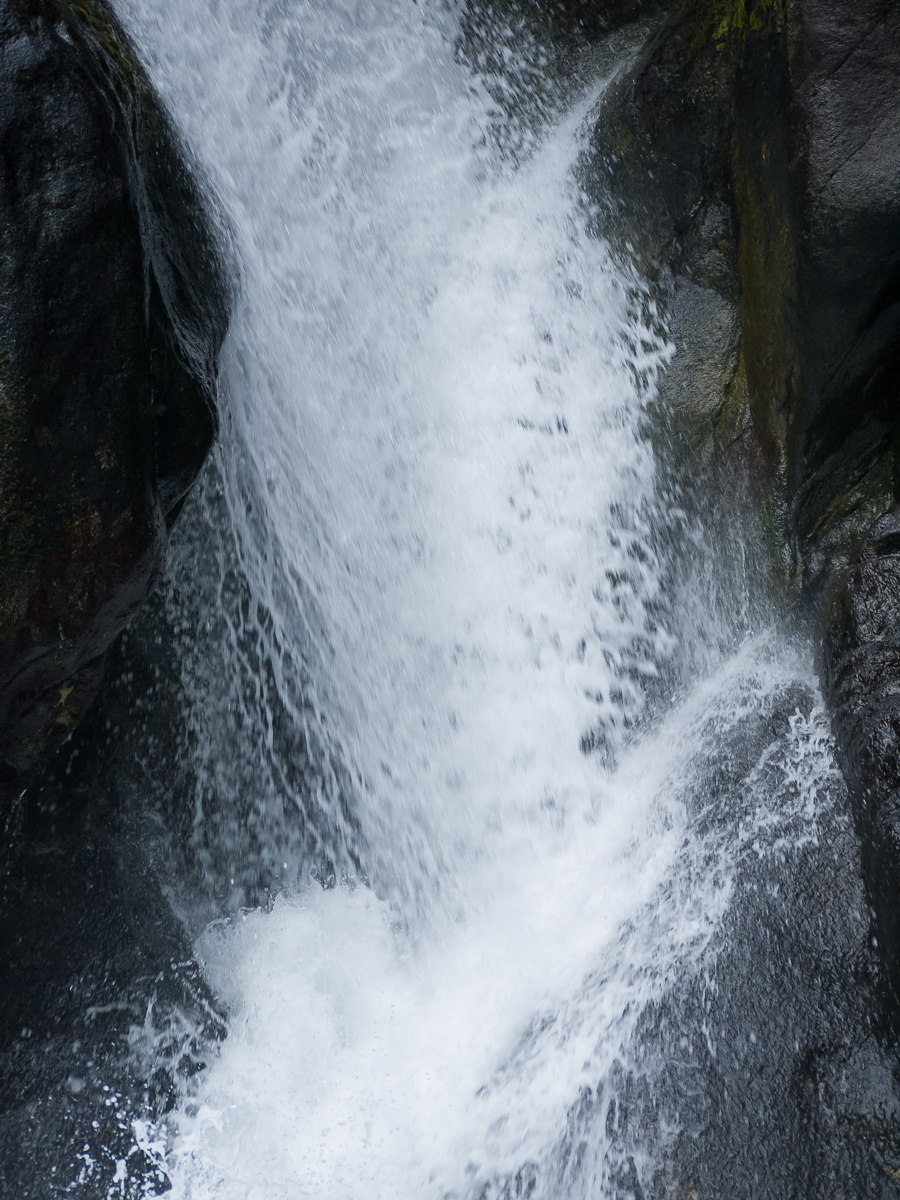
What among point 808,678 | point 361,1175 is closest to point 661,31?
point 808,678

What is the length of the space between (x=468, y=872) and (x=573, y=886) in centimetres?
48

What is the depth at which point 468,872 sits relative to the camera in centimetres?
337

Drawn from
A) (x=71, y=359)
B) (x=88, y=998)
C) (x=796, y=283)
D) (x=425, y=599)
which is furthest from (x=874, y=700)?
(x=88, y=998)

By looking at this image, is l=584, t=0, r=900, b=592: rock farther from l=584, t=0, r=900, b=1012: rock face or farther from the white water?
the white water

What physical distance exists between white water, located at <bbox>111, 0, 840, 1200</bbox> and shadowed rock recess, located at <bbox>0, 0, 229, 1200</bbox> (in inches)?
10.8

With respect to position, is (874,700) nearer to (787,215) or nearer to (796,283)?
(796,283)

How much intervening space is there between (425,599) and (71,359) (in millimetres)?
1797

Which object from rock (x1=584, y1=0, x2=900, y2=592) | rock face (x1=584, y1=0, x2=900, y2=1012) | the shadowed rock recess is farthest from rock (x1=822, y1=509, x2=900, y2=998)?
the shadowed rock recess

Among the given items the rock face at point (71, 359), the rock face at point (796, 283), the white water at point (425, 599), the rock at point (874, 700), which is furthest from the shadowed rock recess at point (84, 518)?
the rock at point (874, 700)

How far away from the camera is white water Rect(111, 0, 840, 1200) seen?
2717mm

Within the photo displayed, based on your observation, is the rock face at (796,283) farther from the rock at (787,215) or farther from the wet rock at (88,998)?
the wet rock at (88,998)

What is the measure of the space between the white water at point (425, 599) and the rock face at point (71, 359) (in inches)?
26.2

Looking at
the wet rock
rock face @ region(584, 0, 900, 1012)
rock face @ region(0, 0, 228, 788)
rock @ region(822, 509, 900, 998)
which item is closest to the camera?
rock face @ region(0, 0, 228, 788)

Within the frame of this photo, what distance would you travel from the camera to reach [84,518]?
2.19 m
